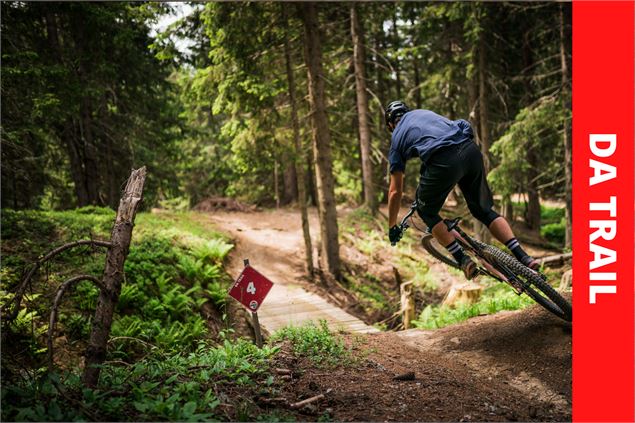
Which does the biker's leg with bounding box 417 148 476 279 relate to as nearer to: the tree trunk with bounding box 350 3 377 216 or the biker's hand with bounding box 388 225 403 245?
the biker's hand with bounding box 388 225 403 245

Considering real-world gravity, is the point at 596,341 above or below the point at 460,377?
above

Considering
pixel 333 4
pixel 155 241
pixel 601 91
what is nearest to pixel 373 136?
pixel 333 4

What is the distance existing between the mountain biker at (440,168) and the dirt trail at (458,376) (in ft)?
3.79

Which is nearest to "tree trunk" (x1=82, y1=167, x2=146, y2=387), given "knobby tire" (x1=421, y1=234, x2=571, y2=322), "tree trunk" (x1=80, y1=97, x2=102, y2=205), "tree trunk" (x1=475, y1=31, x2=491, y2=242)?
"knobby tire" (x1=421, y1=234, x2=571, y2=322)

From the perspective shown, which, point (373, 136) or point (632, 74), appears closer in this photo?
point (632, 74)

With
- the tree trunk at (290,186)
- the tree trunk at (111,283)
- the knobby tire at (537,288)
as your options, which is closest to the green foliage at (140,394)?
the tree trunk at (111,283)

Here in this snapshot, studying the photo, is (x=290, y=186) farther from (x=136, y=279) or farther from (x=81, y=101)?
(x=136, y=279)

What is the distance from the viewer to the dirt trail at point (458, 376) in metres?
4.19

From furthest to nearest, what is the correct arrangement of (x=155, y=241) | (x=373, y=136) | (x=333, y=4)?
1. (x=373, y=136)
2. (x=333, y=4)
3. (x=155, y=241)

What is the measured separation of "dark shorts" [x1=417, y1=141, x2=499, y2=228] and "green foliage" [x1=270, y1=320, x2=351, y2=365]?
1938mm

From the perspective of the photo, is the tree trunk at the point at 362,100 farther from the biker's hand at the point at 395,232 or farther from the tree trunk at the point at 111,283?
the tree trunk at the point at 111,283

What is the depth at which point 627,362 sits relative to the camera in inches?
192

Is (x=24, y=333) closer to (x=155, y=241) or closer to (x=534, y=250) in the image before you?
(x=155, y=241)

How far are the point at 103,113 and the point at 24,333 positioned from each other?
10.2m
